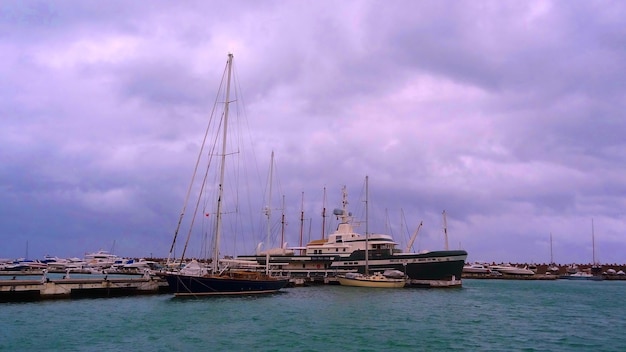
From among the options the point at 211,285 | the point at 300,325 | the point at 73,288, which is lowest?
the point at 300,325

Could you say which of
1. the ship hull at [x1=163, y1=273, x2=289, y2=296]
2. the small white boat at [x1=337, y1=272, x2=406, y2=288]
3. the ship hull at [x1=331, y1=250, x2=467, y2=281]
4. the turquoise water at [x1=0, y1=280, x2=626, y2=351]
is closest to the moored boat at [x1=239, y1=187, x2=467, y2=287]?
the ship hull at [x1=331, y1=250, x2=467, y2=281]

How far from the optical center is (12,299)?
41.8m

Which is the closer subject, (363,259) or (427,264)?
(427,264)

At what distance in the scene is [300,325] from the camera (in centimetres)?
3403

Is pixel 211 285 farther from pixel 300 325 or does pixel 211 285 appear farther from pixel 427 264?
pixel 427 264

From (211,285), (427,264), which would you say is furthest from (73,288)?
(427,264)

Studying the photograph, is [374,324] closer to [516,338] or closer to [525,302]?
[516,338]

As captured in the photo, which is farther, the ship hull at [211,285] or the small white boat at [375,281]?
the small white boat at [375,281]

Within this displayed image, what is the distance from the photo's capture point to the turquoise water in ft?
89.3

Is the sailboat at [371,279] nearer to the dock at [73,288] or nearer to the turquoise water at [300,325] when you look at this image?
the turquoise water at [300,325]

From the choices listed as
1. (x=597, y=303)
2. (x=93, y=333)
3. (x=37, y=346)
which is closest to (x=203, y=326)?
(x=93, y=333)

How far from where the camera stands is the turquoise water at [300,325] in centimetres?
2722

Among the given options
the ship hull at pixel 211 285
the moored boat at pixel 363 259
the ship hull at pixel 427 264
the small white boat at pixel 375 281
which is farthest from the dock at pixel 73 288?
the ship hull at pixel 427 264

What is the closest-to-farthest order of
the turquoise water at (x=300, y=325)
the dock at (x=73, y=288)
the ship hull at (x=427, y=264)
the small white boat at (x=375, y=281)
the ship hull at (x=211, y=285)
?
the turquoise water at (x=300, y=325)
the dock at (x=73, y=288)
the ship hull at (x=211, y=285)
the small white boat at (x=375, y=281)
the ship hull at (x=427, y=264)
